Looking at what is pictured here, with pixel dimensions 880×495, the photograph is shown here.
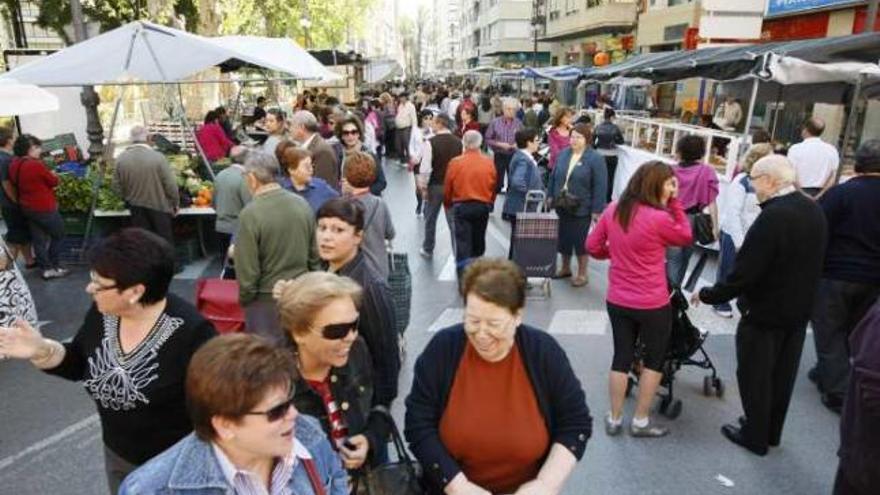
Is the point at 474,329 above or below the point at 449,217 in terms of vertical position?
above

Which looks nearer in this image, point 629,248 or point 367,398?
point 367,398

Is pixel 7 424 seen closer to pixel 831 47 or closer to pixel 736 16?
pixel 831 47

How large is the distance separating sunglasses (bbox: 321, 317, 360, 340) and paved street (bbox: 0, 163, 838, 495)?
2.16 m

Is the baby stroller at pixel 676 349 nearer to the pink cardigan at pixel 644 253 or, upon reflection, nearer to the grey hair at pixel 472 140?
the pink cardigan at pixel 644 253

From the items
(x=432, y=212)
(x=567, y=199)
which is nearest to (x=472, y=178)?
(x=567, y=199)

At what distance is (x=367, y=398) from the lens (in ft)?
8.39

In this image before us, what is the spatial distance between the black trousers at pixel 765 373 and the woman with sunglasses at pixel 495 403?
2.04 m

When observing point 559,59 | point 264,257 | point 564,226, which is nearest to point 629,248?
point 264,257

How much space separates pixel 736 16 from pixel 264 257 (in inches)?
363

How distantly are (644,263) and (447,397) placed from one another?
6.48 ft

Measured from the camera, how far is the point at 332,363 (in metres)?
2.35

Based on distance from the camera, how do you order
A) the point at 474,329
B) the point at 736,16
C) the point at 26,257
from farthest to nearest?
the point at 736,16, the point at 26,257, the point at 474,329

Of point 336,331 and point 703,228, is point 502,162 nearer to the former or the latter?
point 703,228

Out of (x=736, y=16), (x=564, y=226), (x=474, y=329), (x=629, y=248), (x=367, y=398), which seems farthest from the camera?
(x=736, y=16)
